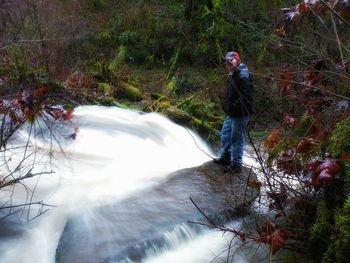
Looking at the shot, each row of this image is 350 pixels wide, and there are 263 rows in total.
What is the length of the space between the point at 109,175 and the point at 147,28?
859 cm

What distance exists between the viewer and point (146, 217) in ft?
19.2

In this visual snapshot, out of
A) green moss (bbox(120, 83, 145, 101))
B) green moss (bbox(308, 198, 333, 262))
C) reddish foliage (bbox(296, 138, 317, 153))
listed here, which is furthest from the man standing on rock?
green moss (bbox(120, 83, 145, 101))

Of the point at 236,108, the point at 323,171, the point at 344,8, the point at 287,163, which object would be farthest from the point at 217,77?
the point at 344,8

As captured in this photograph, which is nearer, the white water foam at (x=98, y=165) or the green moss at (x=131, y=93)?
the white water foam at (x=98, y=165)

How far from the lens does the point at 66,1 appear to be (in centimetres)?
1515

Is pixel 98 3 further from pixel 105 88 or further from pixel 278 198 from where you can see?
pixel 278 198

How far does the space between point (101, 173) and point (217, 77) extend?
5888 millimetres

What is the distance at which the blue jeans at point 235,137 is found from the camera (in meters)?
6.83

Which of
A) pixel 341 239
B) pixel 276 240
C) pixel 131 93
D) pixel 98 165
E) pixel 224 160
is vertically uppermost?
pixel 131 93

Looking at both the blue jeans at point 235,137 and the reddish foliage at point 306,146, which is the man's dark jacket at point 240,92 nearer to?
the blue jeans at point 235,137

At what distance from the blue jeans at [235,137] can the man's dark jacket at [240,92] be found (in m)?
0.15

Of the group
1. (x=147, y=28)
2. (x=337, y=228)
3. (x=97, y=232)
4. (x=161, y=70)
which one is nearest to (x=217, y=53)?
(x=161, y=70)

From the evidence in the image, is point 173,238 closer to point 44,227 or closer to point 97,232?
point 97,232

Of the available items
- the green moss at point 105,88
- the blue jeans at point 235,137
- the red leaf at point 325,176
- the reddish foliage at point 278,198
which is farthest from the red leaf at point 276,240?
the green moss at point 105,88
